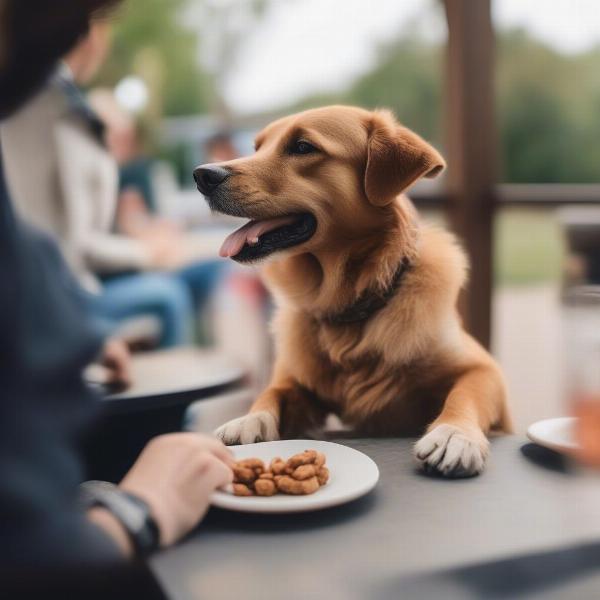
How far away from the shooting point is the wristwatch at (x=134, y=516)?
61 centimetres

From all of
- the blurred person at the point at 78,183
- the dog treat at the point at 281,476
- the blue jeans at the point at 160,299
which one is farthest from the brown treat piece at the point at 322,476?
the blue jeans at the point at 160,299

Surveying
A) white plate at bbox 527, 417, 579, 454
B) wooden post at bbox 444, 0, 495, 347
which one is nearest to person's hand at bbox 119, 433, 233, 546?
white plate at bbox 527, 417, 579, 454

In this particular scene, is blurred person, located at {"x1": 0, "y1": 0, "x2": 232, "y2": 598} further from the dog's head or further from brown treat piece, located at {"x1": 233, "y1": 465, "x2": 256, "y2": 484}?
the dog's head

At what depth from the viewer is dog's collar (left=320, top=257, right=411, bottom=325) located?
121cm

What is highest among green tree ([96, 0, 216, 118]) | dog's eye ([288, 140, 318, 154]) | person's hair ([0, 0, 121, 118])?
green tree ([96, 0, 216, 118])

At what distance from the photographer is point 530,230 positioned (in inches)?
121

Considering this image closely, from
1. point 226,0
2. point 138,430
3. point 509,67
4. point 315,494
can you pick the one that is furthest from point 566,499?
point 509,67

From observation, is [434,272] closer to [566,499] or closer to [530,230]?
[566,499]

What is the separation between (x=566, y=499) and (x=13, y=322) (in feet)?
2.11

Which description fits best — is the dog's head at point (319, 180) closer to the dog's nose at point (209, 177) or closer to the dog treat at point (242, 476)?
the dog's nose at point (209, 177)

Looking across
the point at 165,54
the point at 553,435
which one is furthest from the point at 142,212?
the point at 553,435

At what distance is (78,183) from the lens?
2.29m

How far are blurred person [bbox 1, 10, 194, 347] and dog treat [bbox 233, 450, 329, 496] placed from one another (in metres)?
1.03

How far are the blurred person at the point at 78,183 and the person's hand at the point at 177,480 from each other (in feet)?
3.47
